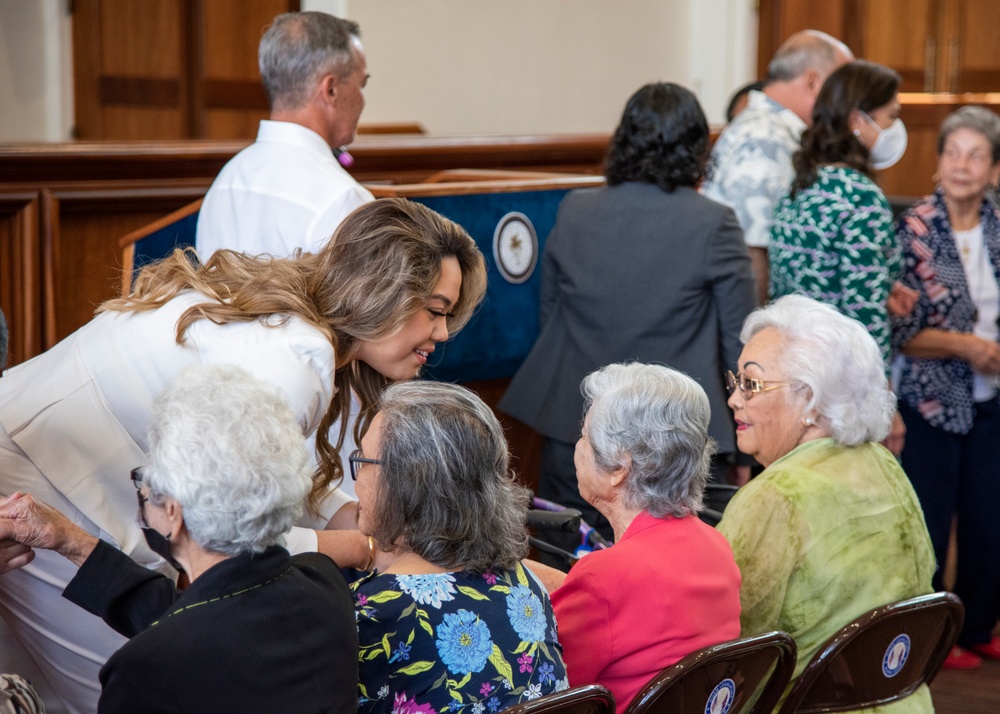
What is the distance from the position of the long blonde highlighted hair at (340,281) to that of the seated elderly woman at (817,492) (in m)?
0.73

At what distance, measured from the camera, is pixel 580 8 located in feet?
25.0

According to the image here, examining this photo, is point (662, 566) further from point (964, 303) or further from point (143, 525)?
point (964, 303)

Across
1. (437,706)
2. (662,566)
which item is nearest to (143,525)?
(437,706)

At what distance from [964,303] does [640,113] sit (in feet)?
4.28

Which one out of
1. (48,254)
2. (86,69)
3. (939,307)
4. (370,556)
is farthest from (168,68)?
(370,556)

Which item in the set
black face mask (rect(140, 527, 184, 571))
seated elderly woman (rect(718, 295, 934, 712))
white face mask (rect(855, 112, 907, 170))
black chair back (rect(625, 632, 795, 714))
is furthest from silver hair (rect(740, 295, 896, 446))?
white face mask (rect(855, 112, 907, 170))

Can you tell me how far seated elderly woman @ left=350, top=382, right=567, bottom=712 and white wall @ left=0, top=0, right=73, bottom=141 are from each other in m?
4.55

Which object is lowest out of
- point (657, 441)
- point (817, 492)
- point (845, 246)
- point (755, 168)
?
point (817, 492)

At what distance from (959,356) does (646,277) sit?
1212 millimetres

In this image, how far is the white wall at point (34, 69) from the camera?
18.4ft

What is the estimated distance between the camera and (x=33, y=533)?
1683 millimetres

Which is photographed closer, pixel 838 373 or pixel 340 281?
pixel 340 281

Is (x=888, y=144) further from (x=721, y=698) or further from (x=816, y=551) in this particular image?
(x=721, y=698)

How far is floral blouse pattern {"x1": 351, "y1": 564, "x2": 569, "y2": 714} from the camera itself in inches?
64.0
